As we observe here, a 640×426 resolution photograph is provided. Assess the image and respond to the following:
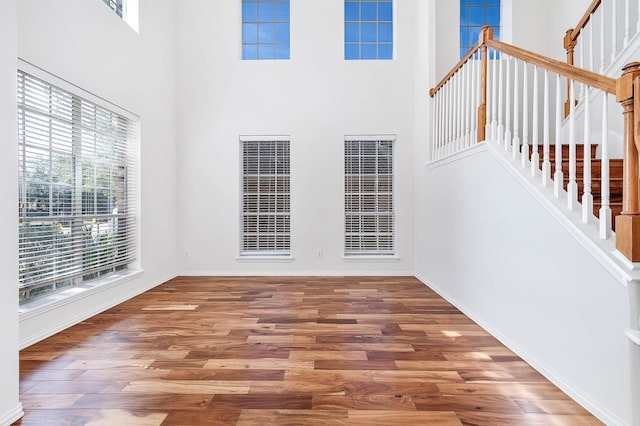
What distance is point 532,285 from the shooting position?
227cm

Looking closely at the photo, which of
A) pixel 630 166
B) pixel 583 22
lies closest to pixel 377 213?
pixel 583 22

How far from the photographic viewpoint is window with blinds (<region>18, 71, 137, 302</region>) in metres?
2.66

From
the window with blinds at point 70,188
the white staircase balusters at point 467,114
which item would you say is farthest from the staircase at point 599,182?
the window with blinds at point 70,188

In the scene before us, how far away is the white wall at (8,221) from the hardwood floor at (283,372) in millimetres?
197

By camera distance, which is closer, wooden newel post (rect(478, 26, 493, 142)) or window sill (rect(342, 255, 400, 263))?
wooden newel post (rect(478, 26, 493, 142))

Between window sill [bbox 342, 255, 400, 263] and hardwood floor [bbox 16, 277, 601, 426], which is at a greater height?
window sill [bbox 342, 255, 400, 263]

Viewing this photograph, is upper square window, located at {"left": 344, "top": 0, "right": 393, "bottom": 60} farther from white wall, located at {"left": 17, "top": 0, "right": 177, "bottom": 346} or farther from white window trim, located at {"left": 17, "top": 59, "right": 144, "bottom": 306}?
white window trim, located at {"left": 17, "top": 59, "right": 144, "bottom": 306}

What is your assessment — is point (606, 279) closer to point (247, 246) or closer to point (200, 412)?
point (200, 412)

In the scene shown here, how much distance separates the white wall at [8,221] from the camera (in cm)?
159

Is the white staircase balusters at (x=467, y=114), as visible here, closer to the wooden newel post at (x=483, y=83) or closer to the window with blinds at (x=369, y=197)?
the wooden newel post at (x=483, y=83)

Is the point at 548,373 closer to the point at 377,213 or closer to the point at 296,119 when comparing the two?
the point at 377,213

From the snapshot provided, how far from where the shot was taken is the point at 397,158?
17.3 feet

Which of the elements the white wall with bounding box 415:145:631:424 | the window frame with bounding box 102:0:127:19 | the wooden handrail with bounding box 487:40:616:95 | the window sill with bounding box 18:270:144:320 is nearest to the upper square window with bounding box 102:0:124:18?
the window frame with bounding box 102:0:127:19

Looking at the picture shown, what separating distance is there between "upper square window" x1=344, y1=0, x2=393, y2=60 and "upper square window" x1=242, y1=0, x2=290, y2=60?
1011 millimetres
